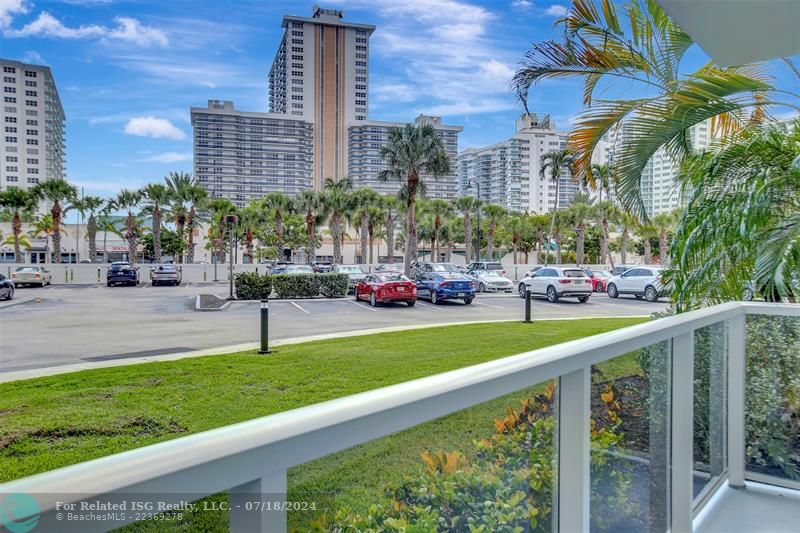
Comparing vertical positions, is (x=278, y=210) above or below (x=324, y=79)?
below

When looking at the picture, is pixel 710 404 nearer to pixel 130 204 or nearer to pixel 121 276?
pixel 121 276

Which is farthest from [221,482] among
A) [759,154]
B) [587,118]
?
[587,118]

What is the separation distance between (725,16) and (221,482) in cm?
384

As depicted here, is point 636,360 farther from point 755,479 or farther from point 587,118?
point 587,118

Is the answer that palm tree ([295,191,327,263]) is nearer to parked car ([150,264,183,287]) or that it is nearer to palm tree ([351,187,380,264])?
palm tree ([351,187,380,264])

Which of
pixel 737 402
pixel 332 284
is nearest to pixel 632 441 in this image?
pixel 737 402

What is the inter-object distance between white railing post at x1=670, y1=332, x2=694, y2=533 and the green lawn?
0.66 meters

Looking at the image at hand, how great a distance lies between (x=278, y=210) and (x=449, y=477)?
52766 mm

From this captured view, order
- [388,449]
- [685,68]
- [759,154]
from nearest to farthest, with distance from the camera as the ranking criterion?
[388,449] → [759,154] → [685,68]

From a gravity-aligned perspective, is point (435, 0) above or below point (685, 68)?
above

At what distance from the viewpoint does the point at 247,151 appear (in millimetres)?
97875

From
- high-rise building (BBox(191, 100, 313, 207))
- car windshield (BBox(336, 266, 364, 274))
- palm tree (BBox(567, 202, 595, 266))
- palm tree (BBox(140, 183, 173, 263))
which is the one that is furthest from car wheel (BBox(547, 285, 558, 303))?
high-rise building (BBox(191, 100, 313, 207))

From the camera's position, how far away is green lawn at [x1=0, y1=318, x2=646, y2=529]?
4.37ft

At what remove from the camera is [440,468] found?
1.53m
